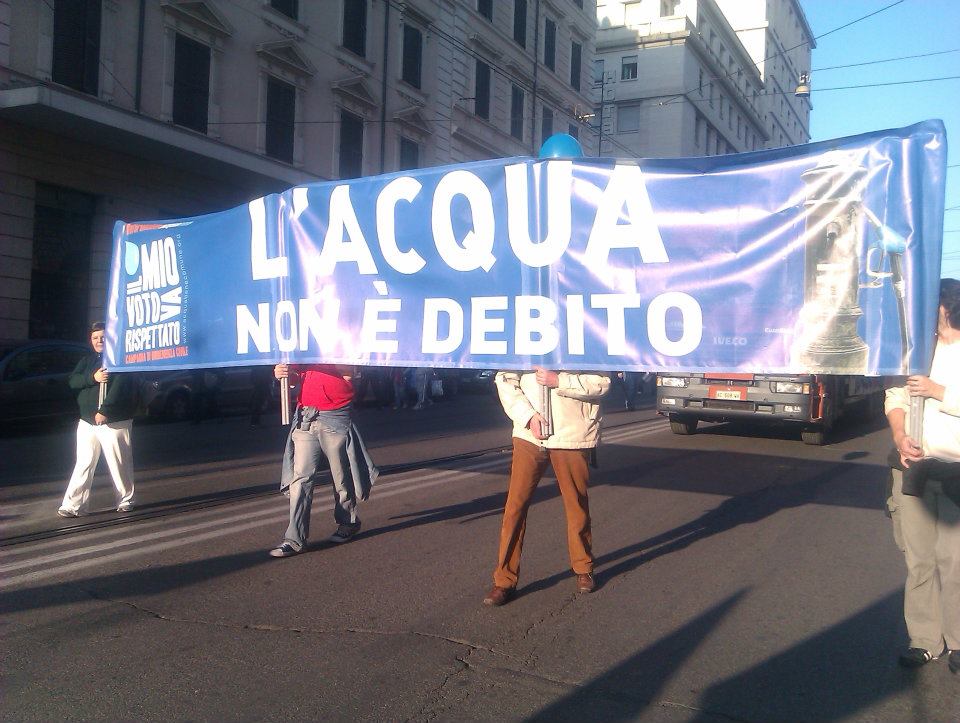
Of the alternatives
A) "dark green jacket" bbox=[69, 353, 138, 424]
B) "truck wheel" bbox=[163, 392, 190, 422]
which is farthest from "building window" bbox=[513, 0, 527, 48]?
"dark green jacket" bbox=[69, 353, 138, 424]

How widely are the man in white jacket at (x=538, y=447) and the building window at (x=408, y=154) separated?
80.6 feet

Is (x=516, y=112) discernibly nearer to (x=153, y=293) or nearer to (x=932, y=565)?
(x=153, y=293)

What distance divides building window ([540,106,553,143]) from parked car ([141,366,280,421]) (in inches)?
858

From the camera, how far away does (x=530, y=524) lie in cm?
755

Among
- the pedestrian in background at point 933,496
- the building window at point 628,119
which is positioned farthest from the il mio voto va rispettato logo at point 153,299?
the building window at point 628,119

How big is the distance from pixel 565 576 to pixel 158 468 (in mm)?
6825

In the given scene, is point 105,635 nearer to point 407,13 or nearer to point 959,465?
point 959,465

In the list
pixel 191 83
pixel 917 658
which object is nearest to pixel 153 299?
pixel 917 658

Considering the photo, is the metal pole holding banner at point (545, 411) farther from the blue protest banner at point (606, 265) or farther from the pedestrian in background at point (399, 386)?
the pedestrian in background at point (399, 386)

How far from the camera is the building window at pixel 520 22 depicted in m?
34.2

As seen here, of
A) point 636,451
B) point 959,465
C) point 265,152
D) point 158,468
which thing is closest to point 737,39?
point 265,152

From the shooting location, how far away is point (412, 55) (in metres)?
29.1

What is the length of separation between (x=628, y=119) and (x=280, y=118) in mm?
31720

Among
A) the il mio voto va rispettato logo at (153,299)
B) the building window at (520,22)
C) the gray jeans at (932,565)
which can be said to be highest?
the building window at (520,22)
